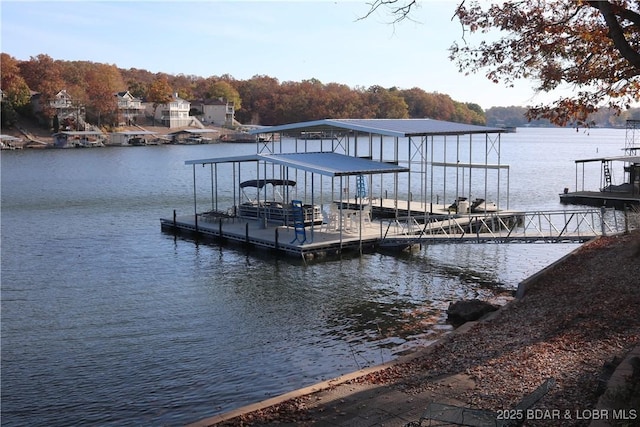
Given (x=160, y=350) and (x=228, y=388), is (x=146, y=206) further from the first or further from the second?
(x=228, y=388)

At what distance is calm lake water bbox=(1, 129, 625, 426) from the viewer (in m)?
13.4

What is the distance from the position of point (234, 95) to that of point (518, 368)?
151 metres

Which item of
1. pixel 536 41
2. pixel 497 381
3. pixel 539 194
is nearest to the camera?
pixel 497 381

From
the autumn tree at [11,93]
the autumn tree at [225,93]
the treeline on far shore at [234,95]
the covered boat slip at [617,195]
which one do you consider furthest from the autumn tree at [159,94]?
the covered boat slip at [617,195]

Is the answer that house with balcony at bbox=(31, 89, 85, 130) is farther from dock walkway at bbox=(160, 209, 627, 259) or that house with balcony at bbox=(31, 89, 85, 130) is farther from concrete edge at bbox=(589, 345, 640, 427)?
concrete edge at bbox=(589, 345, 640, 427)

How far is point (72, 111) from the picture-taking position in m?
121

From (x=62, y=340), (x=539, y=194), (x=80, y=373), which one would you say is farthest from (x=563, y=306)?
(x=539, y=194)

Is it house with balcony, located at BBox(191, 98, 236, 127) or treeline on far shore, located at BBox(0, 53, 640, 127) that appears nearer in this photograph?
treeline on far shore, located at BBox(0, 53, 640, 127)

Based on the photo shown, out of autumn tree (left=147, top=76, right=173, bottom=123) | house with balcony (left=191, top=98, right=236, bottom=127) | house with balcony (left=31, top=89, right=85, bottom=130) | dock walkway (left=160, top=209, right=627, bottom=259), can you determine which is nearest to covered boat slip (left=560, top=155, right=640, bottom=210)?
dock walkway (left=160, top=209, right=627, bottom=259)

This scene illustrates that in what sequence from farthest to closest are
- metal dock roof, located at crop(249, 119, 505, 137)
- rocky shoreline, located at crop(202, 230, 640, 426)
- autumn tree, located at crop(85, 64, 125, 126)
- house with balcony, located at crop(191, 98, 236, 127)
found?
house with balcony, located at crop(191, 98, 236, 127), autumn tree, located at crop(85, 64, 125, 126), metal dock roof, located at crop(249, 119, 505, 137), rocky shoreline, located at crop(202, 230, 640, 426)

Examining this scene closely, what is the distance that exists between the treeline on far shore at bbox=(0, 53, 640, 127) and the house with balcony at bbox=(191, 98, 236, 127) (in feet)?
9.41

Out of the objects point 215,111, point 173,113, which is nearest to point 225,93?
point 215,111

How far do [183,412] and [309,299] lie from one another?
8.36 metres

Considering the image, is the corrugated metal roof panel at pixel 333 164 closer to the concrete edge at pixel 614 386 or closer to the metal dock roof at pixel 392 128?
the metal dock roof at pixel 392 128
